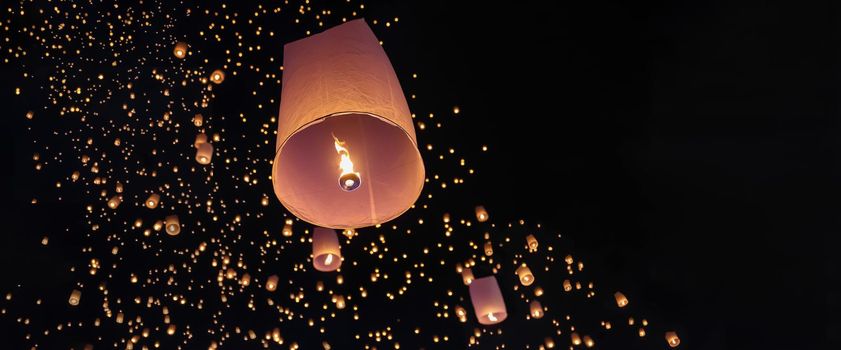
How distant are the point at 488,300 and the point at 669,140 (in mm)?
2218

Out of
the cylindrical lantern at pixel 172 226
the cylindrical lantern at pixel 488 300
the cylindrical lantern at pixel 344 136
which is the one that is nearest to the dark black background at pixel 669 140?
the cylindrical lantern at pixel 488 300

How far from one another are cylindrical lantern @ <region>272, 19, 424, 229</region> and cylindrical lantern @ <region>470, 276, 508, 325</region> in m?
3.24

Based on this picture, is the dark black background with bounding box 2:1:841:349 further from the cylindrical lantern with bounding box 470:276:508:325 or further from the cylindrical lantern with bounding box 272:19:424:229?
the cylindrical lantern with bounding box 272:19:424:229

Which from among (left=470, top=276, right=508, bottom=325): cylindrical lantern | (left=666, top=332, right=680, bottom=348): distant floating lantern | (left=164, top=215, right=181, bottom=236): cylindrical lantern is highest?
(left=164, top=215, right=181, bottom=236): cylindrical lantern

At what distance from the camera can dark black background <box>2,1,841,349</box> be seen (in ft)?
14.3

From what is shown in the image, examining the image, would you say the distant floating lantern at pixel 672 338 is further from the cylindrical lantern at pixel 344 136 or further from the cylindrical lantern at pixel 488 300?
the cylindrical lantern at pixel 344 136

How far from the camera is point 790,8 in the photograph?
4.22 metres

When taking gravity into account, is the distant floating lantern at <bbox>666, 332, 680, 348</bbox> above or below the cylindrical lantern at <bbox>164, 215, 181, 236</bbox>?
below

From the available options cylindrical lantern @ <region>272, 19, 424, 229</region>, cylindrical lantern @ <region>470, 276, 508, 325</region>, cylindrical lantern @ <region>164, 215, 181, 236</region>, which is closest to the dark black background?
cylindrical lantern @ <region>470, 276, 508, 325</region>

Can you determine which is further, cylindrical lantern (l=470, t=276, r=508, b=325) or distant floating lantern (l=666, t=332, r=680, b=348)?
distant floating lantern (l=666, t=332, r=680, b=348)

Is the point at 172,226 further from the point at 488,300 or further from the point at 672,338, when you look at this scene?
the point at 672,338

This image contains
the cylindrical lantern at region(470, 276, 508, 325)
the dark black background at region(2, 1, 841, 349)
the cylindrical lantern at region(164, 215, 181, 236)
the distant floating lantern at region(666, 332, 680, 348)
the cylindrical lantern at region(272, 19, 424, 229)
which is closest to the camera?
the cylindrical lantern at region(272, 19, 424, 229)

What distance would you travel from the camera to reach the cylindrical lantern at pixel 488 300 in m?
4.88

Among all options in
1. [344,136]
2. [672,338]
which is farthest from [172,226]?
[672,338]
